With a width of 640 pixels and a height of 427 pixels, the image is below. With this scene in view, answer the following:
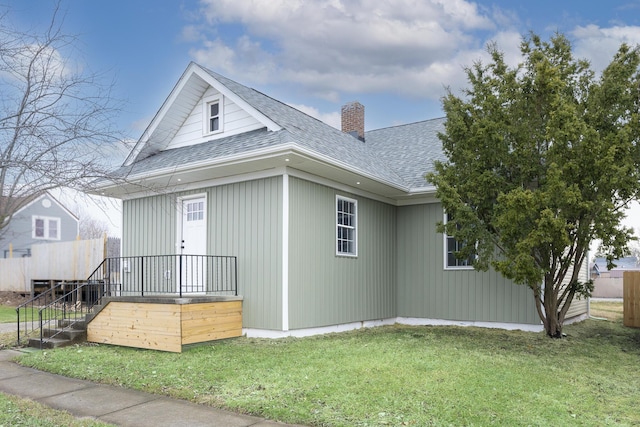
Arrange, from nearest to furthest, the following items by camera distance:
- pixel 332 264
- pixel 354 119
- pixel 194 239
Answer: pixel 332 264 → pixel 194 239 → pixel 354 119

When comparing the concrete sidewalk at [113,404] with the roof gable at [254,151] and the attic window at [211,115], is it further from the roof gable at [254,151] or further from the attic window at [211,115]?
the attic window at [211,115]

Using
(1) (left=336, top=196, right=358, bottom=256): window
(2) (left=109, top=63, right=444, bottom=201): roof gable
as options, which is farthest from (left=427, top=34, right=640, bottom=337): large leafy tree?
(1) (left=336, top=196, right=358, bottom=256): window

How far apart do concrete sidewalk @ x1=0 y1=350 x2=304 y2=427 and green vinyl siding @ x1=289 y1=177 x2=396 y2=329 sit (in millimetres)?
3914

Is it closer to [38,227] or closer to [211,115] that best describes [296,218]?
[211,115]

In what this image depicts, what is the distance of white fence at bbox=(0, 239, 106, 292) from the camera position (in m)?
17.4

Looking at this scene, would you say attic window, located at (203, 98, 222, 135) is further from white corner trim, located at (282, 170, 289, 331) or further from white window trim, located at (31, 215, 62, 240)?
white window trim, located at (31, 215, 62, 240)

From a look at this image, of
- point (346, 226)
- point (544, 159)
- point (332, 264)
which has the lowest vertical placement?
point (332, 264)

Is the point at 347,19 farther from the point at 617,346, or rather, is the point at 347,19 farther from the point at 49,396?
the point at 49,396

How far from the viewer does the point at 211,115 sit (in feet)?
39.0

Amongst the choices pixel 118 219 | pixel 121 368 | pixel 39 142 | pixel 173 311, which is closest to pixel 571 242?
pixel 173 311

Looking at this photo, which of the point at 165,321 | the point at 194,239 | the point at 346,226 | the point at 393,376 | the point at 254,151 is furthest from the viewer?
the point at 346,226

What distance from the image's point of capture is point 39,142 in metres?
5.36

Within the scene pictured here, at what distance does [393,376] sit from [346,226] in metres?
5.42

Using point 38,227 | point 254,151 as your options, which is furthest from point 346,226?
point 38,227
